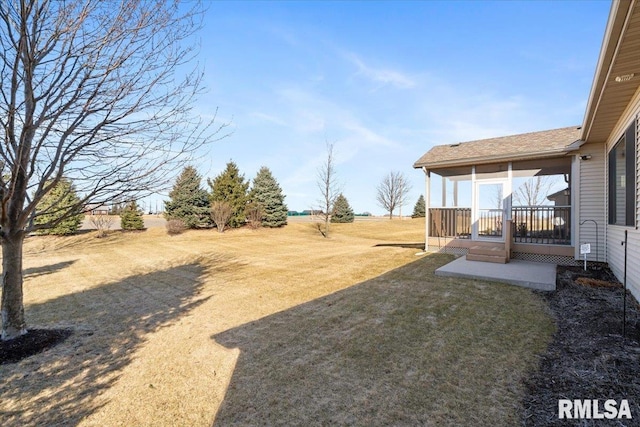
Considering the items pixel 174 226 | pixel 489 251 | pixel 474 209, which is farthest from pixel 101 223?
pixel 489 251

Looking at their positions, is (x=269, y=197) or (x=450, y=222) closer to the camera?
(x=450, y=222)

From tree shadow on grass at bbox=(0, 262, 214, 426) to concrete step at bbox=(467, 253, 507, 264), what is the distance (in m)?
7.01

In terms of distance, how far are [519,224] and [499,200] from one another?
0.93m

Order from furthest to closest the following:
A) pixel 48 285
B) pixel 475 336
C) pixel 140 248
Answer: pixel 140 248, pixel 48 285, pixel 475 336

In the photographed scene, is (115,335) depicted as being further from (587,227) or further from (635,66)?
(587,227)

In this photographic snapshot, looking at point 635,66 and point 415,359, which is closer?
point 415,359

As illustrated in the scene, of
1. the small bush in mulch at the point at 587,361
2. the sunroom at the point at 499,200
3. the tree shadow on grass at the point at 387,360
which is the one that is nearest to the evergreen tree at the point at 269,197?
the sunroom at the point at 499,200

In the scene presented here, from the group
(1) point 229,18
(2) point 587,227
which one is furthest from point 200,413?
(2) point 587,227

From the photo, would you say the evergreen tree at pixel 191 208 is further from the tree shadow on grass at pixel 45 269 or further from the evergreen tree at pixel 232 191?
the tree shadow on grass at pixel 45 269

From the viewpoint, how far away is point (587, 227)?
7844 millimetres

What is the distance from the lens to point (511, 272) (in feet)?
22.6

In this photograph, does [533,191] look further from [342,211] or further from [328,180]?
[342,211]

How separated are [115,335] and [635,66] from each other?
26.4 feet

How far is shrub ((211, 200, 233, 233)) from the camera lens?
65.0ft
